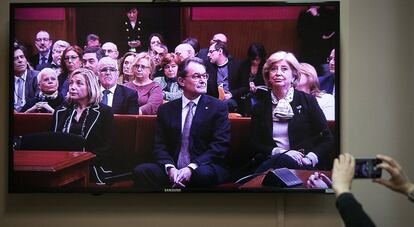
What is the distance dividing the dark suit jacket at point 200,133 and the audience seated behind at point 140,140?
0.04 m

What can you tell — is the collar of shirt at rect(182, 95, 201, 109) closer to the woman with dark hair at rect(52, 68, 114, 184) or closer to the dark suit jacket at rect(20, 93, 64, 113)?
the woman with dark hair at rect(52, 68, 114, 184)

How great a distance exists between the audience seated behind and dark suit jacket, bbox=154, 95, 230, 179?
4cm

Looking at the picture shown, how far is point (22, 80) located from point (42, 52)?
0.22 metres

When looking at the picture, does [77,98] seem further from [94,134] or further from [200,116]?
[200,116]

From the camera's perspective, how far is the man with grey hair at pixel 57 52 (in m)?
2.86

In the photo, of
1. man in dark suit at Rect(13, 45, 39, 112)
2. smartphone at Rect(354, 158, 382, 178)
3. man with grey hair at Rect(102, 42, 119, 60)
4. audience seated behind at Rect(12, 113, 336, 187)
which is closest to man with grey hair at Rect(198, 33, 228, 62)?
audience seated behind at Rect(12, 113, 336, 187)

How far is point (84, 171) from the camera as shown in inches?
111

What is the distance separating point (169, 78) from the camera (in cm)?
285

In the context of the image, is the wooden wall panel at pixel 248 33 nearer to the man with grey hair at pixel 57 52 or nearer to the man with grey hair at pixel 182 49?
the man with grey hair at pixel 182 49

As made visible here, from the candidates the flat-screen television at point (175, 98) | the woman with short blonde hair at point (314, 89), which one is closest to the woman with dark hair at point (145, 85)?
the flat-screen television at point (175, 98)

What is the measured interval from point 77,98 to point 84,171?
0.47 meters

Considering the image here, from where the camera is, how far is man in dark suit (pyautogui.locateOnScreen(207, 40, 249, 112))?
283 cm

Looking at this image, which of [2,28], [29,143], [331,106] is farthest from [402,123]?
[2,28]

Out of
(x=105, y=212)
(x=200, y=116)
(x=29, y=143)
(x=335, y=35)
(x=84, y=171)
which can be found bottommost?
(x=105, y=212)
